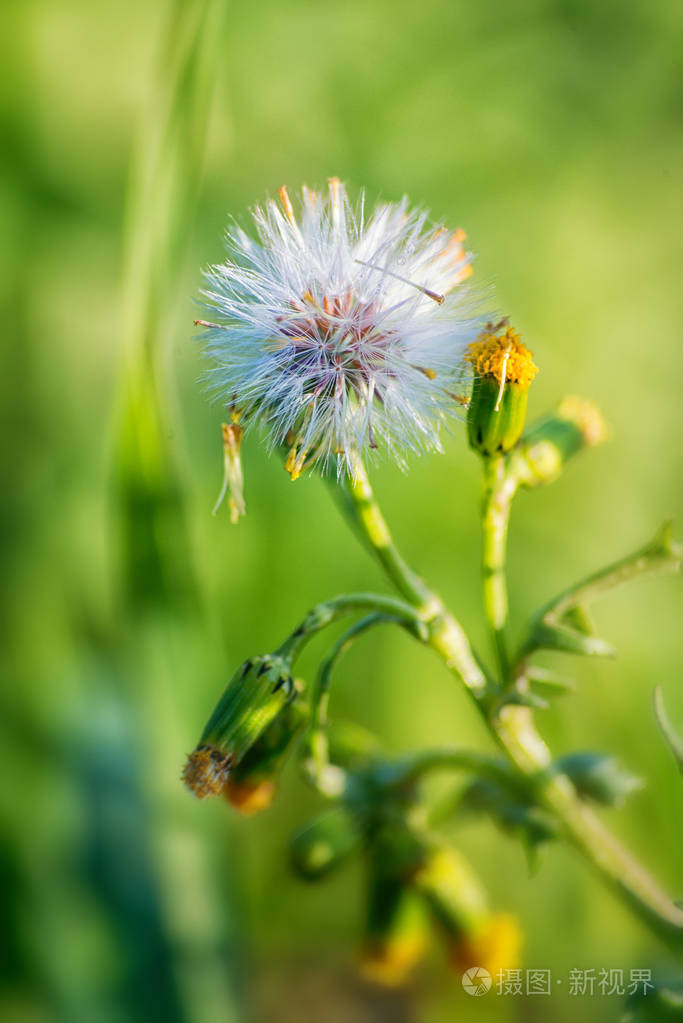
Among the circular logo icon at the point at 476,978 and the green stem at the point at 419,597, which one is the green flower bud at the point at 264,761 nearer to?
the green stem at the point at 419,597

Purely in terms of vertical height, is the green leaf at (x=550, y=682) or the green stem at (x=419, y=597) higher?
the green stem at (x=419, y=597)

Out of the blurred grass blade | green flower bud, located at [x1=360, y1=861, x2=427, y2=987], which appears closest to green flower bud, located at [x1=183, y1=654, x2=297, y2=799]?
green flower bud, located at [x1=360, y1=861, x2=427, y2=987]

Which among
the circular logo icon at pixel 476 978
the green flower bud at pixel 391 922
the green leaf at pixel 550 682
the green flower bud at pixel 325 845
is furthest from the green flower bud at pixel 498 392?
the circular logo icon at pixel 476 978

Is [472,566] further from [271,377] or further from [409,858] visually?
[271,377]

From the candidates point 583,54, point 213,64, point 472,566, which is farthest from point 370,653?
point 583,54

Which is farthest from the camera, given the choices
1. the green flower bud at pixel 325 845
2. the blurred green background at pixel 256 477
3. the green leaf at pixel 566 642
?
the blurred green background at pixel 256 477

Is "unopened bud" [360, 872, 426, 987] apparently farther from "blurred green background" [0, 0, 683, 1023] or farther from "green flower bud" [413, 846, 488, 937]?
"blurred green background" [0, 0, 683, 1023]

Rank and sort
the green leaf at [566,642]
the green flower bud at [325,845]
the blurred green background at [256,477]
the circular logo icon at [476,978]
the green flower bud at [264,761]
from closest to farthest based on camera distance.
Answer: the green leaf at [566,642]
the green flower bud at [264,761]
the green flower bud at [325,845]
the circular logo icon at [476,978]
the blurred green background at [256,477]
